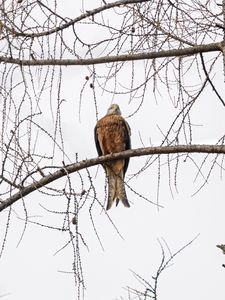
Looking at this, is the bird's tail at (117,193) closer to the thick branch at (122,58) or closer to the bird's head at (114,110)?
the bird's head at (114,110)

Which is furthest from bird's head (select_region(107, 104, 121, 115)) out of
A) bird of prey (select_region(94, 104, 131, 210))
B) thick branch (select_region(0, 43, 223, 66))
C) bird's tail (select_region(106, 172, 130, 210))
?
thick branch (select_region(0, 43, 223, 66))

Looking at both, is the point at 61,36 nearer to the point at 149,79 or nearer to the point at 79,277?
the point at 149,79

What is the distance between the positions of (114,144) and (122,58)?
1484 millimetres

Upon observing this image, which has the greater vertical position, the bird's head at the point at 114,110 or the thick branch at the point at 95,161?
the bird's head at the point at 114,110

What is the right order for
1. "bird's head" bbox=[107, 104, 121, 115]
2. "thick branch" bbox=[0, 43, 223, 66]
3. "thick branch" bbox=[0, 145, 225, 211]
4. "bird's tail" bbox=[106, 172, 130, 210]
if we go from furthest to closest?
"bird's head" bbox=[107, 104, 121, 115] < "bird's tail" bbox=[106, 172, 130, 210] < "thick branch" bbox=[0, 43, 223, 66] < "thick branch" bbox=[0, 145, 225, 211]

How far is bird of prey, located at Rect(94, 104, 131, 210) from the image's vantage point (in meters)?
3.84

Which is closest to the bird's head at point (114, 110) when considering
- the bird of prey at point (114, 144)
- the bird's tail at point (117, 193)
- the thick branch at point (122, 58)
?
the bird of prey at point (114, 144)

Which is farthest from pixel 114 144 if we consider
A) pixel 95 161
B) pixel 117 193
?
pixel 95 161

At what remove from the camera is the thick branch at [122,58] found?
2.66 meters

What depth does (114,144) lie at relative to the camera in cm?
414

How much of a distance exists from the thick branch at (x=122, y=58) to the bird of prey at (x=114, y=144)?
4.09 feet

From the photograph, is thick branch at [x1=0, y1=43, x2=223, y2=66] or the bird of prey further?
the bird of prey

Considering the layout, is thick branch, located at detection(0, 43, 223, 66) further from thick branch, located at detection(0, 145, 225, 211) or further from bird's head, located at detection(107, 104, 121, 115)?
bird's head, located at detection(107, 104, 121, 115)

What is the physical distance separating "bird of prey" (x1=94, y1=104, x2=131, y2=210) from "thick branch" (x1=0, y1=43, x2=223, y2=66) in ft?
4.09
